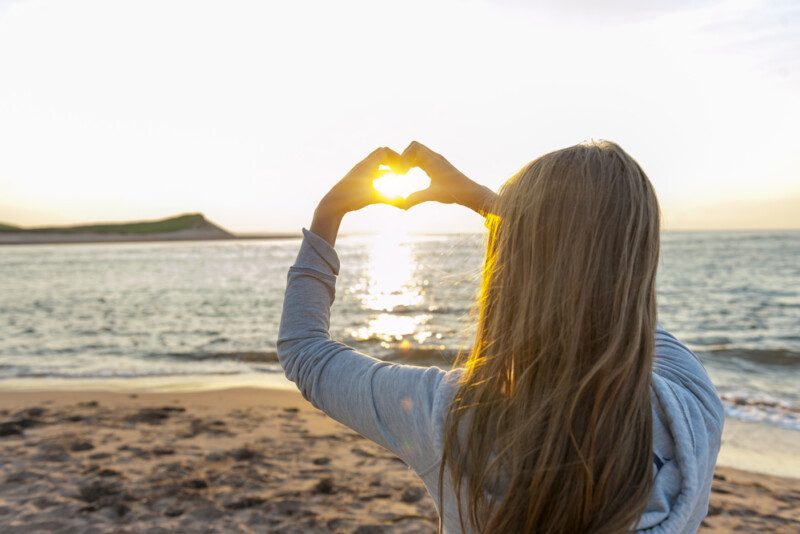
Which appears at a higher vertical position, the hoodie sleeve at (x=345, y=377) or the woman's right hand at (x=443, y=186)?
the woman's right hand at (x=443, y=186)

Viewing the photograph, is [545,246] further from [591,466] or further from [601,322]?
[591,466]

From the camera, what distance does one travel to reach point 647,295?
43.1 inches

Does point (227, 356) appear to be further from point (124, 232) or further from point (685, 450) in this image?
point (124, 232)

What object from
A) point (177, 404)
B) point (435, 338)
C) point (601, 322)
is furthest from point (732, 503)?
point (435, 338)

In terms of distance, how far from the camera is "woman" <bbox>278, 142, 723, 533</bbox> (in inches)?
41.4

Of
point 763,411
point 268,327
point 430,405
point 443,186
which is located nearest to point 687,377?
point 430,405

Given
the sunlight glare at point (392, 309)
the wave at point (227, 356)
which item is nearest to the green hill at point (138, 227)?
the sunlight glare at point (392, 309)

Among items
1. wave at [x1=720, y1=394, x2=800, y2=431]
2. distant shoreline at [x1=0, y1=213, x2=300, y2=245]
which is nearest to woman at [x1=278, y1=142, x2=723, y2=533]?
wave at [x1=720, y1=394, x2=800, y2=431]

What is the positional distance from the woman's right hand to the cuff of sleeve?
188mm

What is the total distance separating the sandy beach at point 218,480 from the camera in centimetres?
398

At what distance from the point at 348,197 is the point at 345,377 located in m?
0.38

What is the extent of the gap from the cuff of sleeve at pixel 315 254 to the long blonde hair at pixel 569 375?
1.26 ft

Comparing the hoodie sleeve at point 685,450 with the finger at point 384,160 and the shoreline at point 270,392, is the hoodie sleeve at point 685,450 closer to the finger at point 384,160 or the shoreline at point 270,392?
the finger at point 384,160

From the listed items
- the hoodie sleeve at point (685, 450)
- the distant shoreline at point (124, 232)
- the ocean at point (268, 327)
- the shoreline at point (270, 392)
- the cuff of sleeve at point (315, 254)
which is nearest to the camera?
the hoodie sleeve at point (685, 450)
